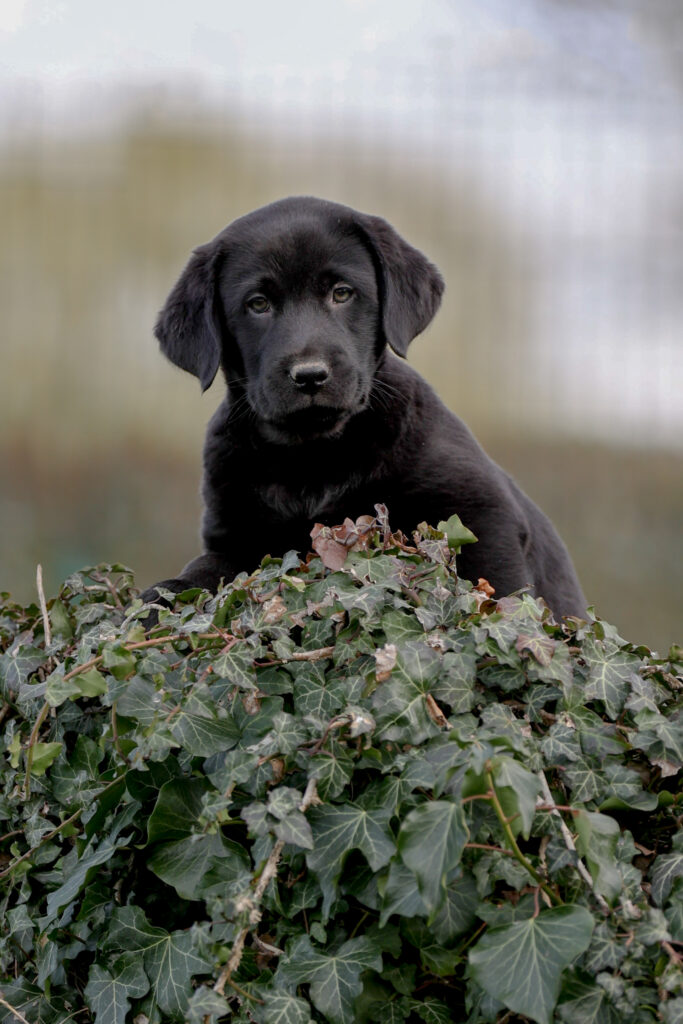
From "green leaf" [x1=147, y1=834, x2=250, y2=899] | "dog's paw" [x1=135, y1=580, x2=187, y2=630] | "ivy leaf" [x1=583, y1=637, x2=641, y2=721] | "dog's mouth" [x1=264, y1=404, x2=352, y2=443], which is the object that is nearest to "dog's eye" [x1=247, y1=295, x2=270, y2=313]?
"dog's mouth" [x1=264, y1=404, x2=352, y2=443]

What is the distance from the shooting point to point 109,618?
6.82 feet

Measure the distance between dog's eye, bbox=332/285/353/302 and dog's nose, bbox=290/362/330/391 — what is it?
339mm

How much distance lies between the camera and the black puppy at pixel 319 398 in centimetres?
277

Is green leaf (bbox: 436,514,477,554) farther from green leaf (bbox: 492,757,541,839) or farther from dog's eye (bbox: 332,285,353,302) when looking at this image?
dog's eye (bbox: 332,285,353,302)

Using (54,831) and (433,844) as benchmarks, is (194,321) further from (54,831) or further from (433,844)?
(433,844)

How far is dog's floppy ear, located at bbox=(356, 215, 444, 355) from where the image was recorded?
3006mm

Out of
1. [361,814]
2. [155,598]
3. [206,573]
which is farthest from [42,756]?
[206,573]

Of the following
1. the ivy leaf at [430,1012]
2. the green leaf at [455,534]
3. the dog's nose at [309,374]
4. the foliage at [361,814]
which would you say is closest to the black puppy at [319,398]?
the dog's nose at [309,374]

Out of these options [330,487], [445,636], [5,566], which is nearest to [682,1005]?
[445,636]

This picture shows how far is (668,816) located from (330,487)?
156cm

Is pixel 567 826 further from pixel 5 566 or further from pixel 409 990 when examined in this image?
pixel 5 566

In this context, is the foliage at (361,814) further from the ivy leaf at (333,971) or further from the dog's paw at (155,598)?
the dog's paw at (155,598)

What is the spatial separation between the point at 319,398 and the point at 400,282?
55cm

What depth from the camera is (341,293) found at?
9.74ft
